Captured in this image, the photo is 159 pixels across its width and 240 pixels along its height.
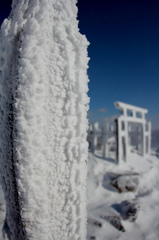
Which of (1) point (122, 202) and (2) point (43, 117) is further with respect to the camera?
(1) point (122, 202)

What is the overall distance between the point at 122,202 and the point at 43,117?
3.15 meters

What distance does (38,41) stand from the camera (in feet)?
2.10

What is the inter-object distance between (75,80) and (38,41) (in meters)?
0.20

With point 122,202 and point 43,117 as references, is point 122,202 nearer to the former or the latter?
point 122,202

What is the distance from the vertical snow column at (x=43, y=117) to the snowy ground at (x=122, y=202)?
1.92m

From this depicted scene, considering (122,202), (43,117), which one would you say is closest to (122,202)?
(122,202)

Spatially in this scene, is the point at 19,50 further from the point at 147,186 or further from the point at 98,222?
the point at 147,186

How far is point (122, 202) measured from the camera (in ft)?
10.6

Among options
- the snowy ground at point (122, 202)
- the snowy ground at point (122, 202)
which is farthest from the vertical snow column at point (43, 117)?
the snowy ground at point (122, 202)

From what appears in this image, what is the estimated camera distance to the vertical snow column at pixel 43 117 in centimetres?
64

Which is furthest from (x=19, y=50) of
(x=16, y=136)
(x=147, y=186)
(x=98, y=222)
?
(x=147, y=186)

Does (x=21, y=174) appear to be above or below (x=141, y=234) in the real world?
above

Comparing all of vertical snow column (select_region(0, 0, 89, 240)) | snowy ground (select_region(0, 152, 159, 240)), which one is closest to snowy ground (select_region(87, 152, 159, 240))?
snowy ground (select_region(0, 152, 159, 240))

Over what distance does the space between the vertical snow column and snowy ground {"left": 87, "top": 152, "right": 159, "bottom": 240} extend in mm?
1923
